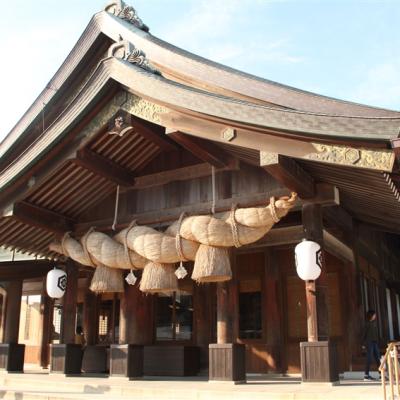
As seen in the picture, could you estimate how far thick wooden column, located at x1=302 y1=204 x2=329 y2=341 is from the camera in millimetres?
7605

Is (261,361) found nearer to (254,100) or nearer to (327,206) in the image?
(327,206)

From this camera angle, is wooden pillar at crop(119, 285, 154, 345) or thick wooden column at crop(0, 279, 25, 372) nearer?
wooden pillar at crop(119, 285, 154, 345)

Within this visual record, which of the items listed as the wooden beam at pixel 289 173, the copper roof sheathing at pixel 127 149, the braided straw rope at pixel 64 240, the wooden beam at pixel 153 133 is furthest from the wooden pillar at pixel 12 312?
the wooden beam at pixel 289 173

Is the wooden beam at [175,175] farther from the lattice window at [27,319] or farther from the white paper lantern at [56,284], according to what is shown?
the lattice window at [27,319]

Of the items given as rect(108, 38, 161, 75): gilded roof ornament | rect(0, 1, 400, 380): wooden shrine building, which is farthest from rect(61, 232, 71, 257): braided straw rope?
rect(108, 38, 161, 75): gilded roof ornament

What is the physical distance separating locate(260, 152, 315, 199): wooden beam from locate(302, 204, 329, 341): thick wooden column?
34 cm

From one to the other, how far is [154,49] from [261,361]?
663 cm

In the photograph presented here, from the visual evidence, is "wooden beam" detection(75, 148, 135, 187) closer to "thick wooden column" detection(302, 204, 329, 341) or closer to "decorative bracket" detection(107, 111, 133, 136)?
"decorative bracket" detection(107, 111, 133, 136)

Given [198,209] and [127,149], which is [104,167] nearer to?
[127,149]

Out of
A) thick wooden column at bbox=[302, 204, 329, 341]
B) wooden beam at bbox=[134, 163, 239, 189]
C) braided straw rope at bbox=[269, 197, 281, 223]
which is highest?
wooden beam at bbox=[134, 163, 239, 189]

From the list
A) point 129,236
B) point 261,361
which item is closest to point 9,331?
point 129,236

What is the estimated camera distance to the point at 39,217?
996 cm

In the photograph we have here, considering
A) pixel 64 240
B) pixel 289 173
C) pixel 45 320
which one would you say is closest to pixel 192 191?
pixel 289 173

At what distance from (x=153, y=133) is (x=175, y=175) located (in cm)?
92
